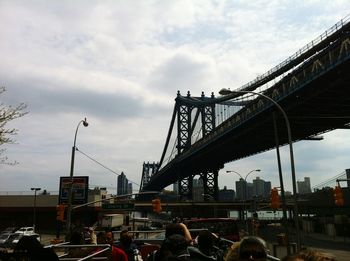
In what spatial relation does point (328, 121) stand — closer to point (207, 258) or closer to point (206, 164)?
point (206, 164)

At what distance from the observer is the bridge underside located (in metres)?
41.8

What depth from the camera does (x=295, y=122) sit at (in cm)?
5394

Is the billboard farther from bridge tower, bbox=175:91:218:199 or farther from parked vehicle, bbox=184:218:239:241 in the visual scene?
bridge tower, bbox=175:91:218:199

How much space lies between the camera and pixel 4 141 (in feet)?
42.7

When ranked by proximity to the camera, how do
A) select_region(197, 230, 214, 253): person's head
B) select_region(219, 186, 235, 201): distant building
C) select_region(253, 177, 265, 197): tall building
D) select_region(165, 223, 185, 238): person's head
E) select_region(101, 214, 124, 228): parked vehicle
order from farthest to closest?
select_region(219, 186, 235, 201): distant building, select_region(253, 177, 265, 197): tall building, select_region(101, 214, 124, 228): parked vehicle, select_region(165, 223, 185, 238): person's head, select_region(197, 230, 214, 253): person's head

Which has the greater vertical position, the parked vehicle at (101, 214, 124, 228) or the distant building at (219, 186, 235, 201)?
the distant building at (219, 186, 235, 201)

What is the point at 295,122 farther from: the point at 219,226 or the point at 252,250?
the point at 252,250

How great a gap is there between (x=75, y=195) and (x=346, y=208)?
184 ft

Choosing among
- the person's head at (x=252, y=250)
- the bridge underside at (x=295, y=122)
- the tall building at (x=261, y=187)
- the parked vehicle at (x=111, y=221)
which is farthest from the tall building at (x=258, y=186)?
the person's head at (x=252, y=250)

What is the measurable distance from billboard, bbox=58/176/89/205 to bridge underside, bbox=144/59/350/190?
74.4 ft

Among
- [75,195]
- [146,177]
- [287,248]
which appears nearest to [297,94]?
[75,195]

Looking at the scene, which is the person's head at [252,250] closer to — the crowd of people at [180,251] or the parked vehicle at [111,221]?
the crowd of people at [180,251]

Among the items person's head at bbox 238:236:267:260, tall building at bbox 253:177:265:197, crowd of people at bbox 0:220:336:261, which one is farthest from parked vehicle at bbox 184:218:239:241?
tall building at bbox 253:177:265:197

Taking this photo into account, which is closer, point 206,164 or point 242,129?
point 242,129
